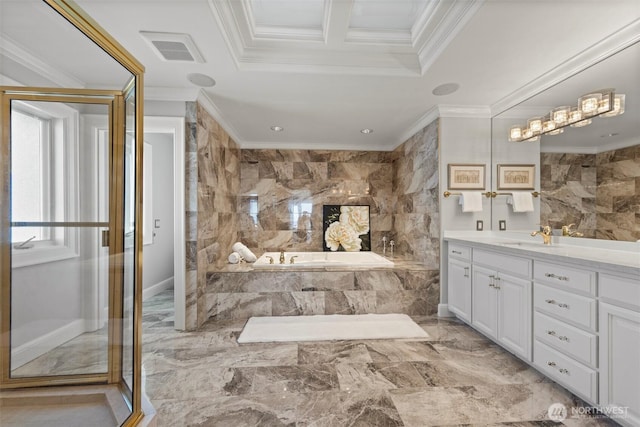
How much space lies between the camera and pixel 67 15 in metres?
1.02

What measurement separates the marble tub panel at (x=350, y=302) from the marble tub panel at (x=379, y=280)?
8 centimetres

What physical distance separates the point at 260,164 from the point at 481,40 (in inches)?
137

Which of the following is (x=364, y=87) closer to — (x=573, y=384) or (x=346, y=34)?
(x=346, y=34)

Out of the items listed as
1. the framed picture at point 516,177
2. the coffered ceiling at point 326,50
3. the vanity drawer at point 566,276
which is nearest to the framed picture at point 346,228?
the coffered ceiling at point 326,50

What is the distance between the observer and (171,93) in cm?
263

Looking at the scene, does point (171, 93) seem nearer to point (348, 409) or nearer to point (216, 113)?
point (216, 113)

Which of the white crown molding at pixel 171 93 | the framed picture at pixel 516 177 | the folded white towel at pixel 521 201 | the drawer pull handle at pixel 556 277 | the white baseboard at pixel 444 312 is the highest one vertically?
the white crown molding at pixel 171 93

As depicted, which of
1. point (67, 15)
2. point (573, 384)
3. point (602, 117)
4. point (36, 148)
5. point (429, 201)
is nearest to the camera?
point (67, 15)

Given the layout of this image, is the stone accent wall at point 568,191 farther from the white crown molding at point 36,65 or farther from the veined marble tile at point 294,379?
the white crown molding at point 36,65

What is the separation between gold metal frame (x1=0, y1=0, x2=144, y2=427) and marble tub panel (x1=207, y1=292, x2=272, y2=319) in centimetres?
149

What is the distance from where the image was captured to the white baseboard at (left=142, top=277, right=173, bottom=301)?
12.3ft

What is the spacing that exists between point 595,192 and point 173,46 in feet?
11.0

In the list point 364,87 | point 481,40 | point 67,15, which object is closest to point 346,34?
point 364,87

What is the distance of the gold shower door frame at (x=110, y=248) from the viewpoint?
1.25m
